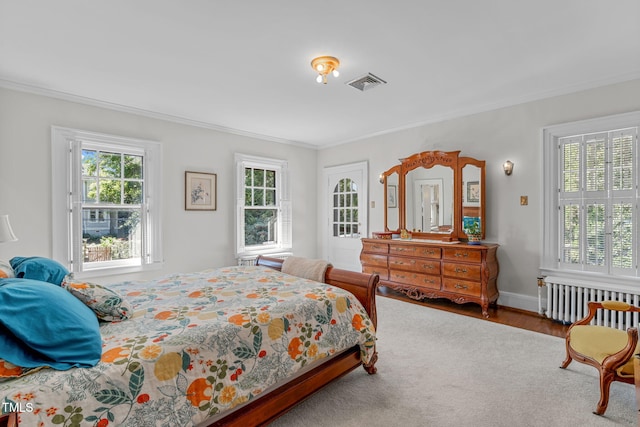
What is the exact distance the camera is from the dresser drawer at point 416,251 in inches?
165

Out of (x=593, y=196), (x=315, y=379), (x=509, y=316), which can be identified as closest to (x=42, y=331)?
(x=315, y=379)

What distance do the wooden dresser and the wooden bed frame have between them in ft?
6.36

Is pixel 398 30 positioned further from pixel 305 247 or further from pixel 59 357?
pixel 305 247

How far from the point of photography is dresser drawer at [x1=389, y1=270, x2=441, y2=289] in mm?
4195

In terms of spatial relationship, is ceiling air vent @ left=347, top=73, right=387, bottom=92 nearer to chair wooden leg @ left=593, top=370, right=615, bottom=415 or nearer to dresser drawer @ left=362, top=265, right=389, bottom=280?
dresser drawer @ left=362, top=265, right=389, bottom=280

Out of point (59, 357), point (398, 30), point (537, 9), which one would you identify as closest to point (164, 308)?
point (59, 357)

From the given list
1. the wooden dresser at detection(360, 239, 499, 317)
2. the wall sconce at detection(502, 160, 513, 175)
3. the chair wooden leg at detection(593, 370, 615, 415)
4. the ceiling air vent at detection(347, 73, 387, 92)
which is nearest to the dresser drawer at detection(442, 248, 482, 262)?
the wooden dresser at detection(360, 239, 499, 317)

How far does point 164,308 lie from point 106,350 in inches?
22.3

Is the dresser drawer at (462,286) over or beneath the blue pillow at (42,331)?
beneath

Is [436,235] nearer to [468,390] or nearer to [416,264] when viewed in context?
[416,264]

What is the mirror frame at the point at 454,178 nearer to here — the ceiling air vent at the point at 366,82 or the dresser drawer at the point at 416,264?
the dresser drawer at the point at 416,264

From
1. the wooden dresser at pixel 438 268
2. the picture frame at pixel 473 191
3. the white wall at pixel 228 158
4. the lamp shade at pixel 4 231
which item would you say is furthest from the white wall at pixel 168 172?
the picture frame at pixel 473 191

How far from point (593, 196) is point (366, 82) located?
2.77 meters

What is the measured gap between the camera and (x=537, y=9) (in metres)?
2.15
